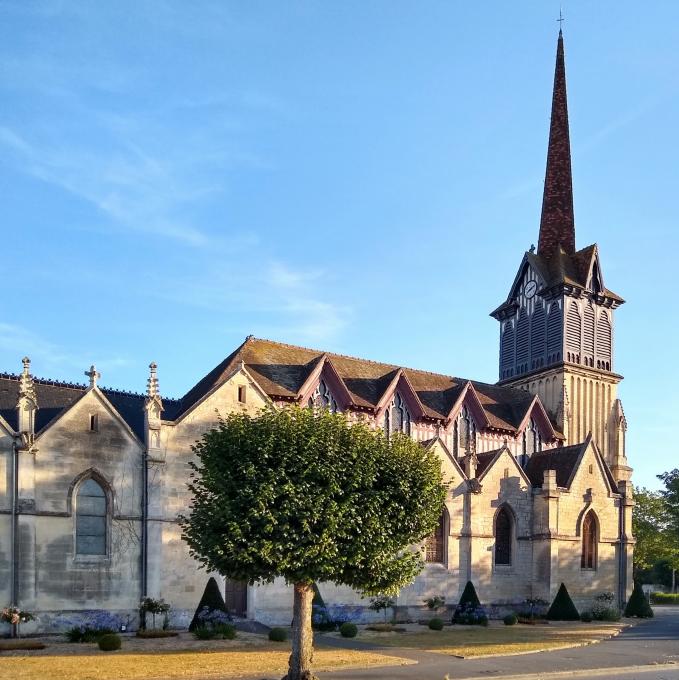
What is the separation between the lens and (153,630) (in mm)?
36781

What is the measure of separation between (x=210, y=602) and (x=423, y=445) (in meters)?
16.5

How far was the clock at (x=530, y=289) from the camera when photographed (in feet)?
213

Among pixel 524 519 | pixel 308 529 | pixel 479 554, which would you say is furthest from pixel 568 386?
pixel 308 529

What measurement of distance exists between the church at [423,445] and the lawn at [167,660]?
5069 mm

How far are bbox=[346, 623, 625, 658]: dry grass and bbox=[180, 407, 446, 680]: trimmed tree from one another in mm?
6729

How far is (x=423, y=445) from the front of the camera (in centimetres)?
5003

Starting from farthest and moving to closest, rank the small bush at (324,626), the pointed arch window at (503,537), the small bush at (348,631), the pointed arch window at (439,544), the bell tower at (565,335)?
1. the bell tower at (565,335)
2. the pointed arch window at (503,537)
3. the pointed arch window at (439,544)
4. the small bush at (324,626)
5. the small bush at (348,631)

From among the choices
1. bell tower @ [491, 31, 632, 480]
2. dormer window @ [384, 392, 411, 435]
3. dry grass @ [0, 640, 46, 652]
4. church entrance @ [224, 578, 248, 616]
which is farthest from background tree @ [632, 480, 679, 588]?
dry grass @ [0, 640, 46, 652]

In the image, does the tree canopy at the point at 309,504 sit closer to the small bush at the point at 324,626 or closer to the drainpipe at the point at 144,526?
the drainpipe at the point at 144,526

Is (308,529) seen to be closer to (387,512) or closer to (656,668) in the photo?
(387,512)

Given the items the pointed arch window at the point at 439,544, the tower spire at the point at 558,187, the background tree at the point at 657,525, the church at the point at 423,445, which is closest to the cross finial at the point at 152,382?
the church at the point at 423,445

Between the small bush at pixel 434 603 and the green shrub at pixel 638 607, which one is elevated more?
the small bush at pixel 434 603

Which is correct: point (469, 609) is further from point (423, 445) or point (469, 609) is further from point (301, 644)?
point (301, 644)

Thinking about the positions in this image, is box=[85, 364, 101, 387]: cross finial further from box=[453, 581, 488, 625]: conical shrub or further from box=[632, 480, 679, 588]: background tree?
box=[632, 480, 679, 588]: background tree
